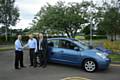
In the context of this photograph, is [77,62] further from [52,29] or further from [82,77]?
[52,29]

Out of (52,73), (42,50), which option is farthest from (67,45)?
(52,73)

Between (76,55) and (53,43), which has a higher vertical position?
(53,43)

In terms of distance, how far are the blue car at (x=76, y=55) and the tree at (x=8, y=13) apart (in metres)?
44.9

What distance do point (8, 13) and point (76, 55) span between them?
4716 centimetres

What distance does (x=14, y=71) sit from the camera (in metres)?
12.5

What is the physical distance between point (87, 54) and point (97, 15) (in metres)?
22.3

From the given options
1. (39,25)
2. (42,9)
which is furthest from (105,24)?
(42,9)

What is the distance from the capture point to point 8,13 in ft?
191

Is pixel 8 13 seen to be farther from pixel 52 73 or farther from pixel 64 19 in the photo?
pixel 52 73

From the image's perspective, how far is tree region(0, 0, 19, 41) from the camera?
188ft

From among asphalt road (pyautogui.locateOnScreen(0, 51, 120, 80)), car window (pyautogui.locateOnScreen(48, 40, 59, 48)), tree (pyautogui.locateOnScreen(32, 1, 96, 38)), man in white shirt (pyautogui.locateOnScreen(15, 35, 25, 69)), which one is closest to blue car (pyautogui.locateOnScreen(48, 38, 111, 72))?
car window (pyautogui.locateOnScreen(48, 40, 59, 48))

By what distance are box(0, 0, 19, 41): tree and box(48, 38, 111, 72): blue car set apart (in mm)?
44912

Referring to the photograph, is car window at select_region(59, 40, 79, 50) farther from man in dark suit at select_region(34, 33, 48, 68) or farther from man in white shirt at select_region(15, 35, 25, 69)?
man in white shirt at select_region(15, 35, 25, 69)

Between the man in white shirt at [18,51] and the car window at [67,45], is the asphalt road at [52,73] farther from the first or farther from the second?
the car window at [67,45]
